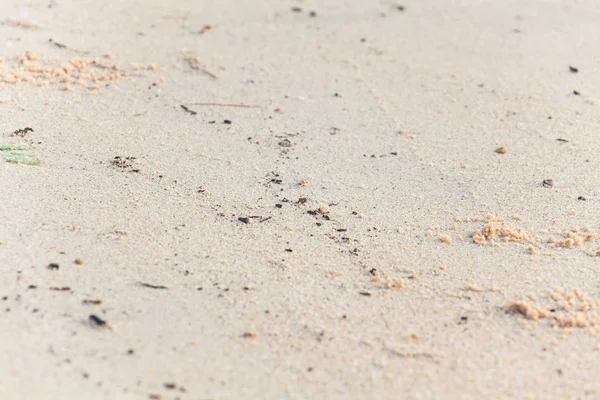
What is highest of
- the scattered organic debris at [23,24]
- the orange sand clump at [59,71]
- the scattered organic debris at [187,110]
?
the scattered organic debris at [23,24]

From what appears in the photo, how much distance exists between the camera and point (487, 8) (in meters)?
4.27

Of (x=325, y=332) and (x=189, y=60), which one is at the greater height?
(x=189, y=60)

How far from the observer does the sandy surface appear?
5.98 feet

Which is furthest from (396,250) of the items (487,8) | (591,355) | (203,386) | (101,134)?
(487,8)

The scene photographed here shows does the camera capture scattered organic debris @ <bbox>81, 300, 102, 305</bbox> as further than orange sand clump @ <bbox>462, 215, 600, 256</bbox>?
No

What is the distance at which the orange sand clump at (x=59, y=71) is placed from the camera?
322cm

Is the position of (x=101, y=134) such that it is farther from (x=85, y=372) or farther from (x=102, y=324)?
(x=85, y=372)

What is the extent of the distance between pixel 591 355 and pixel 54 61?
2805mm

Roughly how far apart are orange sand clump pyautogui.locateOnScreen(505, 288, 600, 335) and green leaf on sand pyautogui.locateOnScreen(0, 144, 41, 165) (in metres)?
1.84

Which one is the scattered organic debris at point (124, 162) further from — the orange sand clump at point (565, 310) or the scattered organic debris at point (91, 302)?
the orange sand clump at point (565, 310)

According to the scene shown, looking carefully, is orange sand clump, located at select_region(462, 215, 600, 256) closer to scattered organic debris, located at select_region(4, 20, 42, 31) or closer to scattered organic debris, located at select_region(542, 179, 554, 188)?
scattered organic debris, located at select_region(542, 179, 554, 188)

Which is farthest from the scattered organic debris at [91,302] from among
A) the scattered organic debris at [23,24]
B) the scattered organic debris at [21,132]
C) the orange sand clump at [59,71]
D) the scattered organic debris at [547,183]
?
the scattered organic debris at [23,24]

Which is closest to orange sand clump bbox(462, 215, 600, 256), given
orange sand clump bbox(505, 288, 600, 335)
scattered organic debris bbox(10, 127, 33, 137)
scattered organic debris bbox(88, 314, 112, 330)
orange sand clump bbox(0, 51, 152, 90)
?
orange sand clump bbox(505, 288, 600, 335)

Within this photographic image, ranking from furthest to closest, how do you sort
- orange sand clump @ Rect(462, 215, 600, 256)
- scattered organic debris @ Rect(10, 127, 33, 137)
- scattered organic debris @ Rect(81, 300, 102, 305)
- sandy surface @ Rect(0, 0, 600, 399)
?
1. scattered organic debris @ Rect(10, 127, 33, 137)
2. orange sand clump @ Rect(462, 215, 600, 256)
3. scattered organic debris @ Rect(81, 300, 102, 305)
4. sandy surface @ Rect(0, 0, 600, 399)
